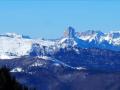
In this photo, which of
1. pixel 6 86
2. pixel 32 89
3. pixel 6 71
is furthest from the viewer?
pixel 32 89

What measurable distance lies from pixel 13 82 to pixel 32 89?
295 inches

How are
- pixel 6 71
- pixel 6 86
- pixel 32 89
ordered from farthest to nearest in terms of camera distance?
1. pixel 32 89
2. pixel 6 71
3. pixel 6 86

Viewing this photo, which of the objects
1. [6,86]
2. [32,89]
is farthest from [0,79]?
[32,89]

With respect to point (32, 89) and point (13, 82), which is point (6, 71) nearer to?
point (13, 82)

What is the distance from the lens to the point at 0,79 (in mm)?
34688

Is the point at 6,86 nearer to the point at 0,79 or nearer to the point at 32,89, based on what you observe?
the point at 0,79

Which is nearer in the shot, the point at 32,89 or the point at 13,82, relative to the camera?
the point at 13,82

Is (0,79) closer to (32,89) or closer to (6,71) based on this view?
(6,71)

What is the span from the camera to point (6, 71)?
122 feet

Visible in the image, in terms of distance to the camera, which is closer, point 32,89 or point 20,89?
point 20,89

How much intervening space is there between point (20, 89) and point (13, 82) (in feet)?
4.16

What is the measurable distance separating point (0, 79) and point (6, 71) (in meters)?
2.41

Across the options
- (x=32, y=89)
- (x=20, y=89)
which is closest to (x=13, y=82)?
(x=20, y=89)

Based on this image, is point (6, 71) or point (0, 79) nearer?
point (0, 79)
